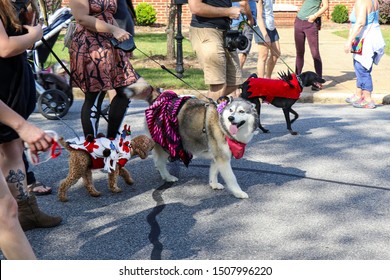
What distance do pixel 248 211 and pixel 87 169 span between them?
1.38m

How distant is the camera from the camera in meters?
6.75

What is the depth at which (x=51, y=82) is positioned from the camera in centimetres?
959

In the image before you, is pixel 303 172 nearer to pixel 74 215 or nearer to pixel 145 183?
pixel 145 183

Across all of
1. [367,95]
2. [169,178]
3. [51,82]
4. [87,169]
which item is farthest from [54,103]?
[367,95]

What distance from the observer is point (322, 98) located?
37.2 feet

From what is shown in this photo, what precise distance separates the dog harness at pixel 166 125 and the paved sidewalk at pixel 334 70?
5.78 meters

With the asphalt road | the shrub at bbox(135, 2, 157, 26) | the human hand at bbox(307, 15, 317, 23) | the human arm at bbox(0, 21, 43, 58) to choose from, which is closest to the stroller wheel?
the asphalt road

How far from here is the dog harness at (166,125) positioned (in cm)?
584

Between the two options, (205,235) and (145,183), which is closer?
(205,235)

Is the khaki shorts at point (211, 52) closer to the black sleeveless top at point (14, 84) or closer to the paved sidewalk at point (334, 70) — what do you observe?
the black sleeveless top at point (14, 84)

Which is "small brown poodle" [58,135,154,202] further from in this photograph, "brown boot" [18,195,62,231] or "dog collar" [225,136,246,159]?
"dog collar" [225,136,246,159]

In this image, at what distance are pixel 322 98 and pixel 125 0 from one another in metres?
5.72

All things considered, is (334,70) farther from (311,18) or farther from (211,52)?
(211,52)
